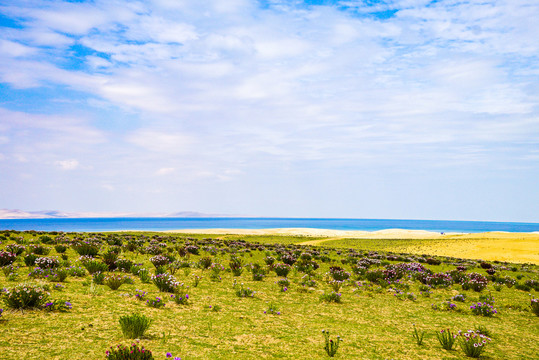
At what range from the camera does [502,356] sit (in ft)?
26.1

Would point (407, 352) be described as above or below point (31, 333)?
below

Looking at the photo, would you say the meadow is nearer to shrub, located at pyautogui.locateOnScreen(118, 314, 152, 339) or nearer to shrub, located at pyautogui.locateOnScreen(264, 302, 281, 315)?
shrub, located at pyautogui.locateOnScreen(264, 302, 281, 315)

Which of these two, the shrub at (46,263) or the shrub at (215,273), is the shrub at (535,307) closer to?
the shrub at (215,273)

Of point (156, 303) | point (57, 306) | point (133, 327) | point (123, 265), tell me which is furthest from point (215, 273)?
point (133, 327)

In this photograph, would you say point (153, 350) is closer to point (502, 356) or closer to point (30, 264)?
point (502, 356)

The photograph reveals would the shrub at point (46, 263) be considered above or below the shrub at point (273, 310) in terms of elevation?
above

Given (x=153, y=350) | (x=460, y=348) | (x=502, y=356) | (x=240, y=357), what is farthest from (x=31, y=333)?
(x=502, y=356)

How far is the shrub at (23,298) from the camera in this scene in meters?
8.05

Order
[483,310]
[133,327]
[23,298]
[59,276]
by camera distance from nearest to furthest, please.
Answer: [133,327] < [23,298] < [59,276] < [483,310]

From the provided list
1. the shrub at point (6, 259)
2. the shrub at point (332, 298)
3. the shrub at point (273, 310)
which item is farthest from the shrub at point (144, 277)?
the shrub at point (332, 298)

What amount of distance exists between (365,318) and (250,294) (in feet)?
15.2

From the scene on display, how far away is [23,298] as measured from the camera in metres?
8.18

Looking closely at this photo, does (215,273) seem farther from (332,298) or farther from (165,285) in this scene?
(332,298)

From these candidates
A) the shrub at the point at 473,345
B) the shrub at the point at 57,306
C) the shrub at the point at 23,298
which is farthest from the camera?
the shrub at the point at 57,306
